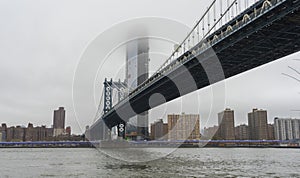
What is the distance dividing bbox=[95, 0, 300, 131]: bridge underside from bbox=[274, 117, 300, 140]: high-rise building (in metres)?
102

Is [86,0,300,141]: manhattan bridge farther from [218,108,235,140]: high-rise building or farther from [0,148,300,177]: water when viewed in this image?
[218,108,235,140]: high-rise building

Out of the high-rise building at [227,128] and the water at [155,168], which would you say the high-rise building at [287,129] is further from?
the water at [155,168]

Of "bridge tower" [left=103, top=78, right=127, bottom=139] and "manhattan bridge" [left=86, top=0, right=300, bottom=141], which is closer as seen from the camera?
"manhattan bridge" [left=86, top=0, right=300, bottom=141]

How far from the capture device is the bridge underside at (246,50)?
21.1 meters

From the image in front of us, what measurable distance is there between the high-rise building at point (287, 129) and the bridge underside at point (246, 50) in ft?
333

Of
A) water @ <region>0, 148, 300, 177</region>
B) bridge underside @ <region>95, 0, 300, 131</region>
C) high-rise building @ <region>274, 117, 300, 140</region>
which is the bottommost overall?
water @ <region>0, 148, 300, 177</region>

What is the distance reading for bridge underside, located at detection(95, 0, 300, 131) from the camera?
21.1 metres

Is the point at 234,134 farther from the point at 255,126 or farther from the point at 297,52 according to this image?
the point at 297,52

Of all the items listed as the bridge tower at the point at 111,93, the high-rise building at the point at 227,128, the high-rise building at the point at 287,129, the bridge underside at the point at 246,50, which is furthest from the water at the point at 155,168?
the high-rise building at the point at 287,129

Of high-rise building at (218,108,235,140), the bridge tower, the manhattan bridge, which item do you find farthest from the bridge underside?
high-rise building at (218,108,235,140)

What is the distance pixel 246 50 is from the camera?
→ 2764cm

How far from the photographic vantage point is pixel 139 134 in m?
87.8

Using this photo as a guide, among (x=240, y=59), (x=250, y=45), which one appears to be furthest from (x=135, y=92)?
(x=250, y=45)

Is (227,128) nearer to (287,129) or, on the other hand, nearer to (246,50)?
(287,129)
